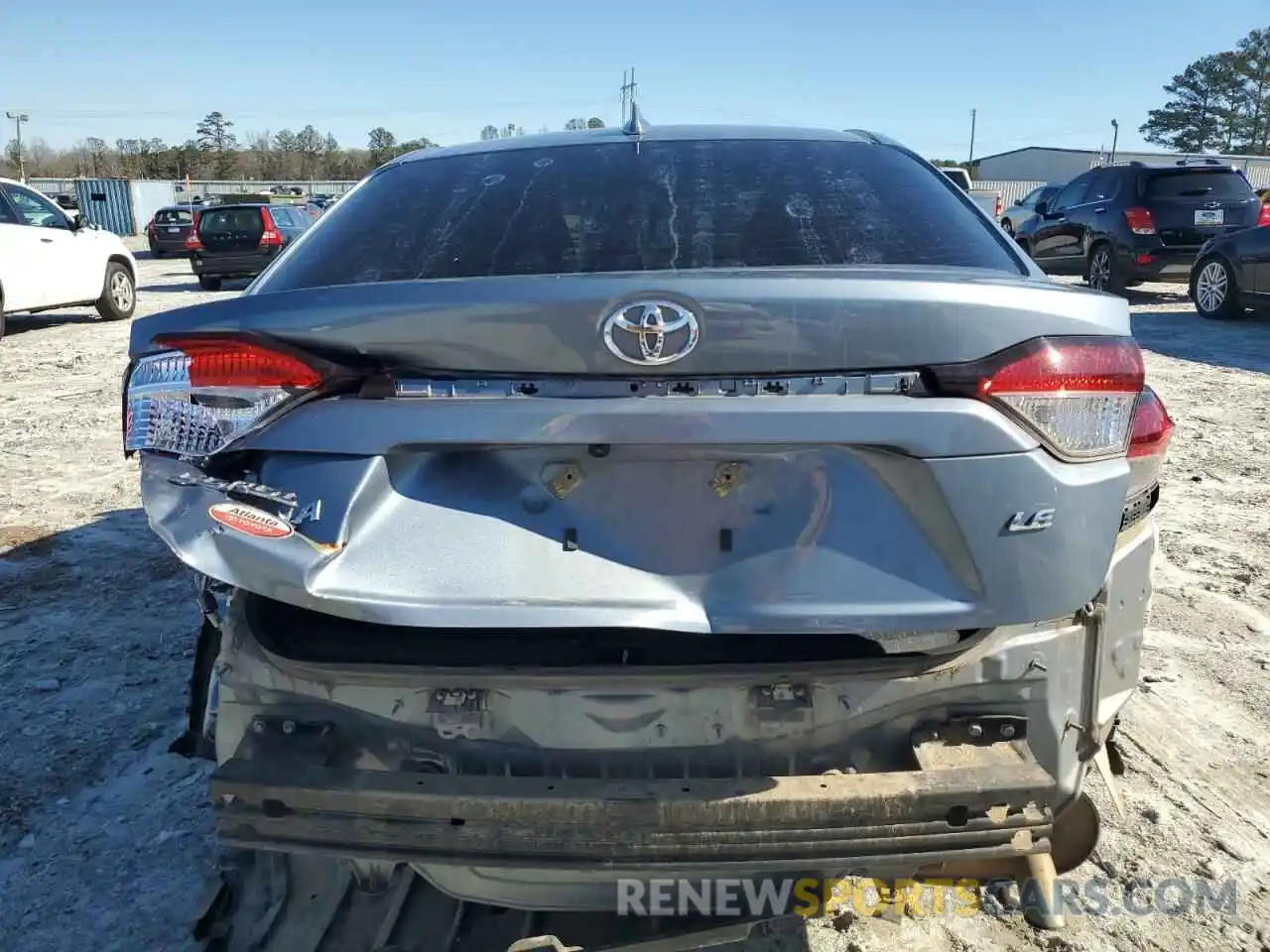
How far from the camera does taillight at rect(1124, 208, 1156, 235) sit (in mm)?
12938

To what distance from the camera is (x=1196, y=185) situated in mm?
13148

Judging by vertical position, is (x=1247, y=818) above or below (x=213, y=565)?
below

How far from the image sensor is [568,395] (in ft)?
5.57

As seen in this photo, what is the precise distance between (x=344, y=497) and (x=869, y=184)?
1.58 m

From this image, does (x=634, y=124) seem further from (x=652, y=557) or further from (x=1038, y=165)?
(x=1038, y=165)

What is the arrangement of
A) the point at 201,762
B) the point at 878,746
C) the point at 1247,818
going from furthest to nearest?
the point at 201,762 → the point at 1247,818 → the point at 878,746

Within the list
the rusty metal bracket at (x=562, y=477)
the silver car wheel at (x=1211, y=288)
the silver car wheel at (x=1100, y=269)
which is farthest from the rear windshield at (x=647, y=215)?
the silver car wheel at (x=1100, y=269)

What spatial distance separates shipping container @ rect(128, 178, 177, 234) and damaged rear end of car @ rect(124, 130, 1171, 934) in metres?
41.3

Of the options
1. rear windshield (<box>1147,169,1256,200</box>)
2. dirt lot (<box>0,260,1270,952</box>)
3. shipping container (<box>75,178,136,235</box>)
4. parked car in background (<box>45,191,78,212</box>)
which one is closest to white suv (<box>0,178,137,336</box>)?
parked car in background (<box>45,191,78,212</box>)

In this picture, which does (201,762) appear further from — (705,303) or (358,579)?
(705,303)

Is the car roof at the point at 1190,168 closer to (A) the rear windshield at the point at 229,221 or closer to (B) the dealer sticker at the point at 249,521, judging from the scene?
(B) the dealer sticker at the point at 249,521

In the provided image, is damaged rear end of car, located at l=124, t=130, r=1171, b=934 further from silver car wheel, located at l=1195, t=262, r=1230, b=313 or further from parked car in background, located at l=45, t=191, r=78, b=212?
parked car in background, located at l=45, t=191, r=78, b=212

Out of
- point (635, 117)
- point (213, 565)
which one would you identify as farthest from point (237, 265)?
point (213, 565)

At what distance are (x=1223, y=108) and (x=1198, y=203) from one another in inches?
2702
